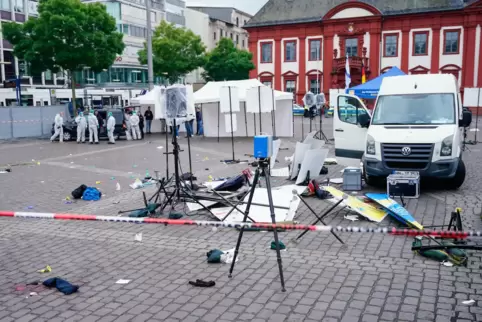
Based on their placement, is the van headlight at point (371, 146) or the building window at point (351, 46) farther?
the building window at point (351, 46)

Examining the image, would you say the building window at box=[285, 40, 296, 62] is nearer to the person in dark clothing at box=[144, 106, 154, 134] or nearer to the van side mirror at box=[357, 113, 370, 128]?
the person in dark clothing at box=[144, 106, 154, 134]

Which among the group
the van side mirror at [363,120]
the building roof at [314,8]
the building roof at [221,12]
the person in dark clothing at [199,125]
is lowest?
the person in dark clothing at [199,125]

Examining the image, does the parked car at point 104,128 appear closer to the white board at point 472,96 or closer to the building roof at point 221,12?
the white board at point 472,96

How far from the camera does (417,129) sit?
11.1 m

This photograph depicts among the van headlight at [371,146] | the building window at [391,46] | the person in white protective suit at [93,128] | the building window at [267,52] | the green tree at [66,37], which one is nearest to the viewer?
the van headlight at [371,146]

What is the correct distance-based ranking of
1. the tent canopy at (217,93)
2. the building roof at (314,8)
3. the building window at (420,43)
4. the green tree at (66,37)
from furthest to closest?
the building window at (420,43) < the building roof at (314,8) < the green tree at (66,37) < the tent canopy at (217,93)

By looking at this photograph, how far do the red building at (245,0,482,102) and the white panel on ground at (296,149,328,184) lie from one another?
43853mm

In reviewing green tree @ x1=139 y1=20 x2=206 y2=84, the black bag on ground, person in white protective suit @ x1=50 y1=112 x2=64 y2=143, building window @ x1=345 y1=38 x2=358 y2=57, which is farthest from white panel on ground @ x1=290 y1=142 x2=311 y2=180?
green tree @ x1=139 y1=20 x2=206 y2=84

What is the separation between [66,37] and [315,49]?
3225 cm

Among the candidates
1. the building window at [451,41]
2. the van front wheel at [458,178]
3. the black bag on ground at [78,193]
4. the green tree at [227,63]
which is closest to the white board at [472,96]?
the van front wheel at [458,178]

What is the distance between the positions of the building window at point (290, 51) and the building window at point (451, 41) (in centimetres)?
1628

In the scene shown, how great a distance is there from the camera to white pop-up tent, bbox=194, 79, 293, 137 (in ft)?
79.7

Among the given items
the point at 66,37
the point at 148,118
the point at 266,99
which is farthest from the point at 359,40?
the point at 266,99

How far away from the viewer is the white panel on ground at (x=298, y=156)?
12.4 meters
